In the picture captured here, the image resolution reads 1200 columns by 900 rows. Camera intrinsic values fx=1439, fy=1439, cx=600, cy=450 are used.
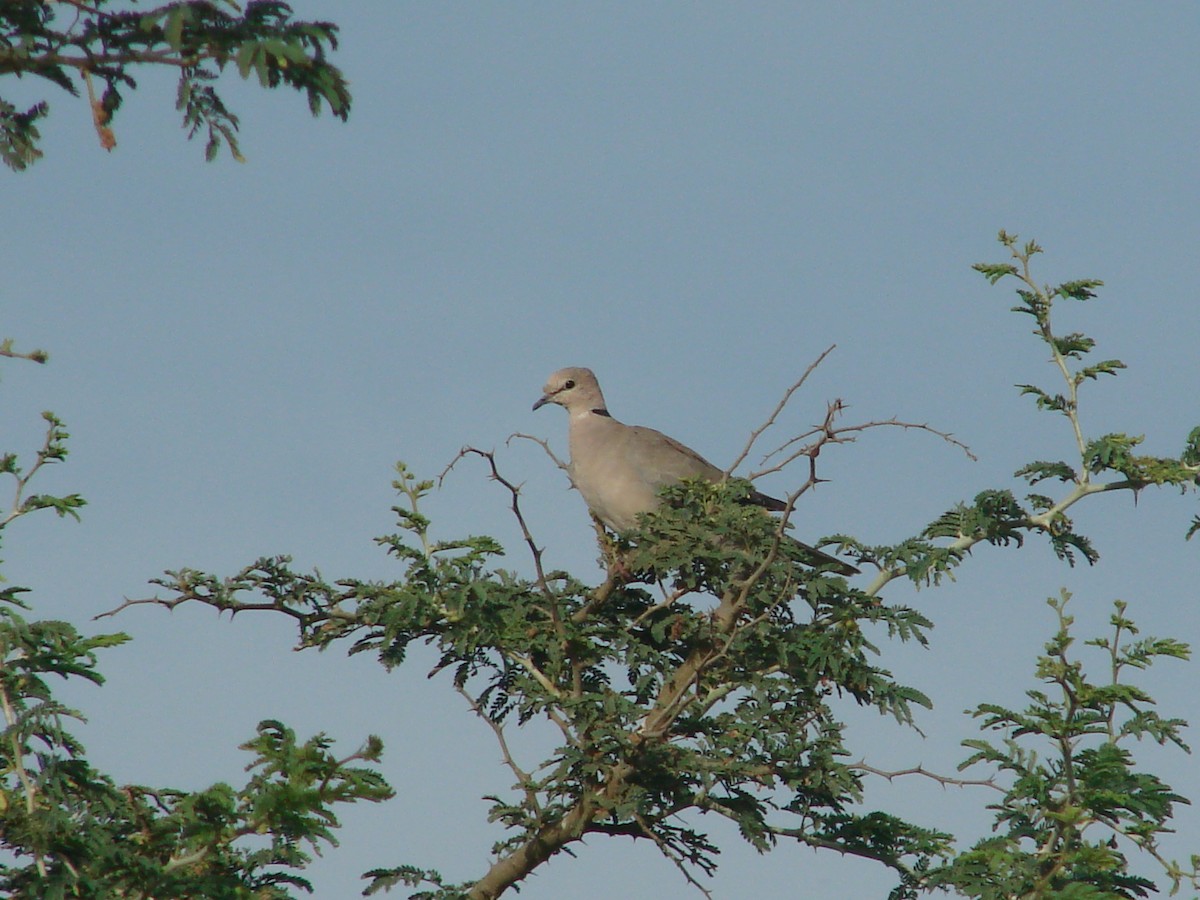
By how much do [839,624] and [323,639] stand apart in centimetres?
242

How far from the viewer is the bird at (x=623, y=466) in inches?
356

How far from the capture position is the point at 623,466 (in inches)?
367

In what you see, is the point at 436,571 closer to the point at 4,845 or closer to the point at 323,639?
the point at 323,639

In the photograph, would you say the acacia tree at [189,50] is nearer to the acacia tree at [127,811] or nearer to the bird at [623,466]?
the acacia tree at [127,811]

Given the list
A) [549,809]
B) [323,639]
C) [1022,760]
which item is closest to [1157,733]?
[1022,760]

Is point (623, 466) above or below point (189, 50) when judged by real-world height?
above

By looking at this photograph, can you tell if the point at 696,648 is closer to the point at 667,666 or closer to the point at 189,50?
the point at 667,666

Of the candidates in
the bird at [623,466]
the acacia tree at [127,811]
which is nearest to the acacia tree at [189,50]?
the acacia tree at [127,811]

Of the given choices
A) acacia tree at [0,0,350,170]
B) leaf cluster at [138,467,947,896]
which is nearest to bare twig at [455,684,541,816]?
leaf cluster at [138,467,947,896]

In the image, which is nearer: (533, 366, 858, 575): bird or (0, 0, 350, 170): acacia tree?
(0, 0, 350, 170): acacia tree

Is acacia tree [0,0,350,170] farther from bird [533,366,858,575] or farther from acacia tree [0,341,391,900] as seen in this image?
bird [533,366,858,575]

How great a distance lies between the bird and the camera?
9.05 m

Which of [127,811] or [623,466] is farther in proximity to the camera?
[623,466]

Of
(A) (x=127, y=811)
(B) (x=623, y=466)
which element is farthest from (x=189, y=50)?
(B) (x=623, y=466)
